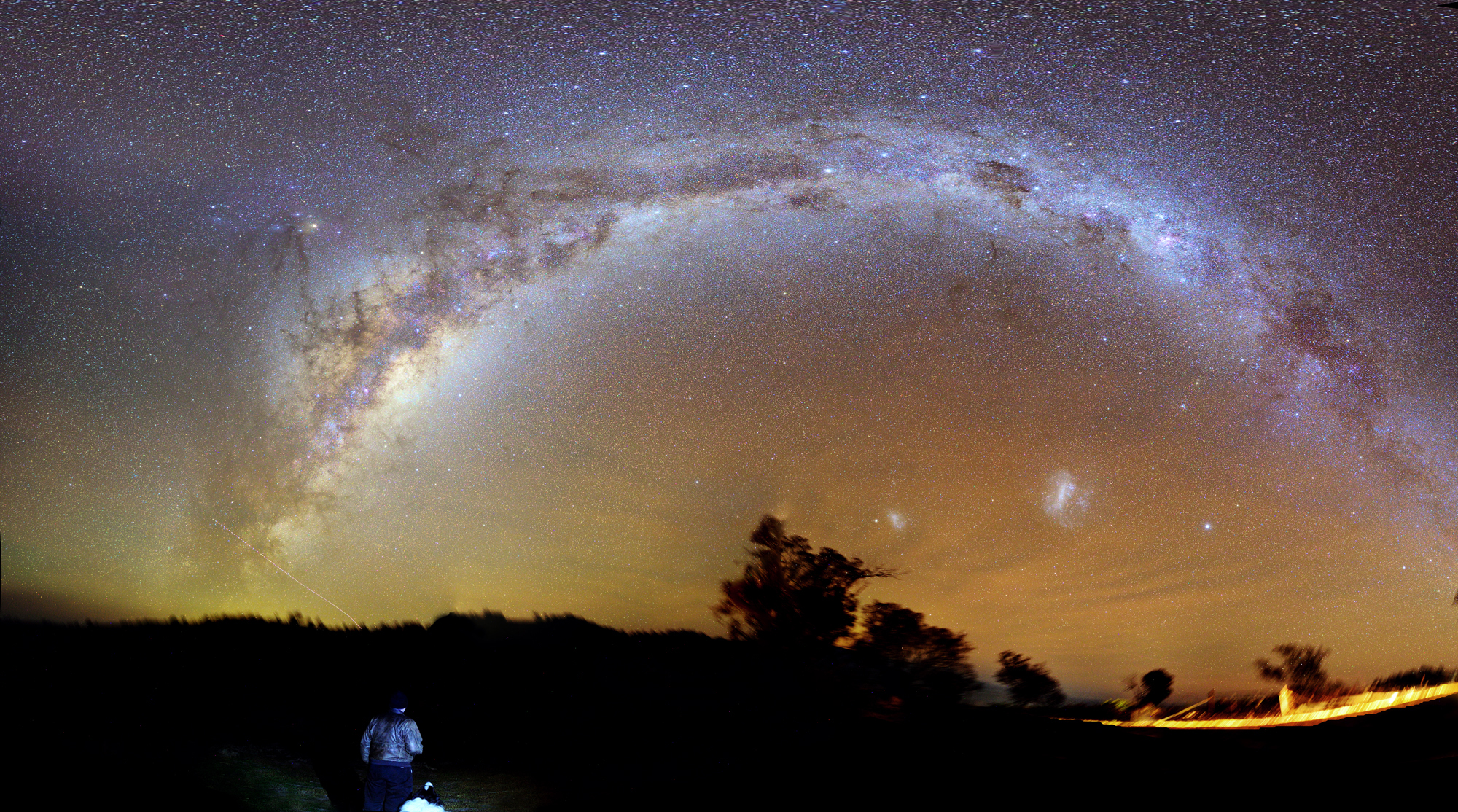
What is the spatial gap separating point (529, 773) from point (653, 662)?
44.4 feet

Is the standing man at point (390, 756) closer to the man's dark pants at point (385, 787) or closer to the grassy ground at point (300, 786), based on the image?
the man's dark pants at point (385, 787)

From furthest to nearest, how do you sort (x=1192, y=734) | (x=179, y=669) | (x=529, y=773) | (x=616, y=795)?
(x=179, y=669), (x=1192, y=734), (x=529, y=773), (x=616, y=795)

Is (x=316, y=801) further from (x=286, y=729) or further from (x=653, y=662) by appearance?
(x=653, y=662)

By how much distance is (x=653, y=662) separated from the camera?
2575 centimetres

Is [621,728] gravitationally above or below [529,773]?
above

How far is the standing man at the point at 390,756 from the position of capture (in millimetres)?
7133

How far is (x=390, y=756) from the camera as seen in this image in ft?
23.4

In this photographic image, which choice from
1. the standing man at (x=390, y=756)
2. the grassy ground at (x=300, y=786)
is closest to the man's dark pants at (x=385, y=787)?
the standing man at (x=390, y=756)

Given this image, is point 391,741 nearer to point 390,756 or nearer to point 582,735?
point 390,756

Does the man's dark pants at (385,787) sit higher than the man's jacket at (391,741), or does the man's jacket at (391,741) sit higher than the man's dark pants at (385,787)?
the man's jacket at (391,741)

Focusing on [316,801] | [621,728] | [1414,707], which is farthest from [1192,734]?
[316,801]

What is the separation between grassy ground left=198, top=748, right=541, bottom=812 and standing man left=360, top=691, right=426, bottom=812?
2.38m

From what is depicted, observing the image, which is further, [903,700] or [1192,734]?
[903,700]

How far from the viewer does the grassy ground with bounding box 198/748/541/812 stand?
30.4 feet
